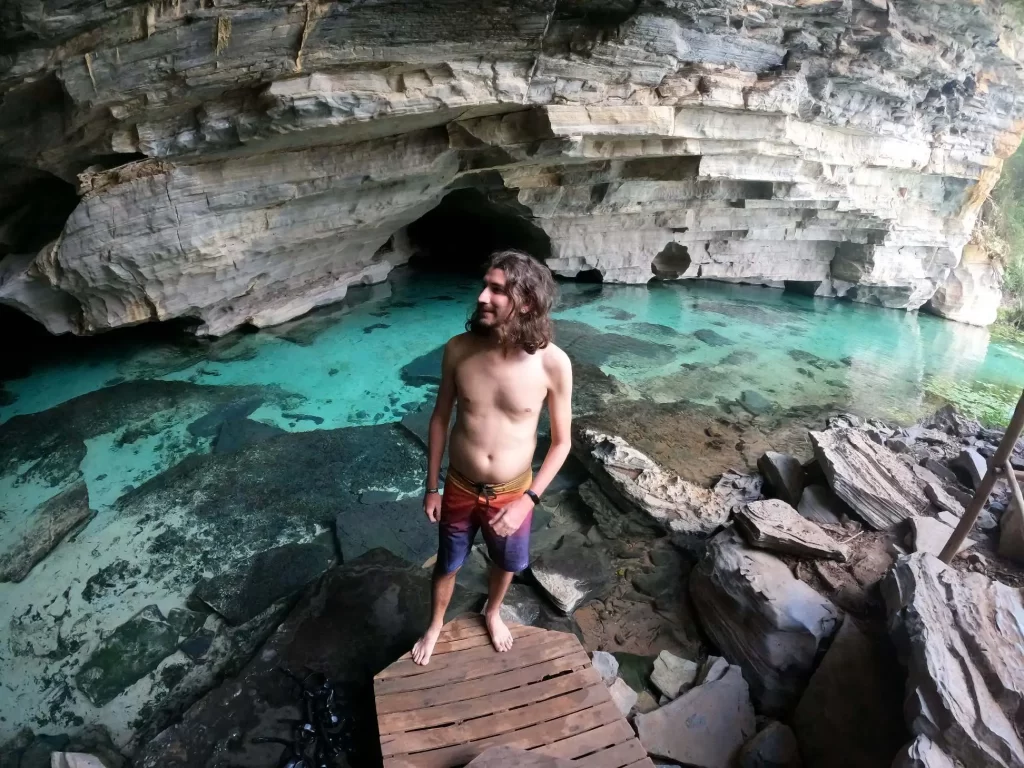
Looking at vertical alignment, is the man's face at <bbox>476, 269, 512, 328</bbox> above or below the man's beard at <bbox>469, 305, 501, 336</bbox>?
above

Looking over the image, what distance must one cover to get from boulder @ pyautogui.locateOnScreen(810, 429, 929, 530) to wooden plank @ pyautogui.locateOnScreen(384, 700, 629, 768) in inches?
95.2

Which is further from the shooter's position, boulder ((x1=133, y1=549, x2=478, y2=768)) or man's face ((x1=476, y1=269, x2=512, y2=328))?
boulder ((x1=133, y1=549, x2=478, y2=768))

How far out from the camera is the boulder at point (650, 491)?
414 centimetres

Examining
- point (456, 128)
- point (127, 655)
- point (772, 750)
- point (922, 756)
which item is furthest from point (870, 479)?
point (456, 128)

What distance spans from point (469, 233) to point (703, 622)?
1159 cm

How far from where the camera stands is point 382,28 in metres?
4.70

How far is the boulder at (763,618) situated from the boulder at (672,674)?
0.78 ft

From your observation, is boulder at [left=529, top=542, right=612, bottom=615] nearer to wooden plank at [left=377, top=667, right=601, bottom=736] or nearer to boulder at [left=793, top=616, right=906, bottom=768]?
wooden plank at [left=377, top=667, right=601, bottom=736]

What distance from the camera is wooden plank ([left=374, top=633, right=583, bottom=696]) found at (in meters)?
2.46

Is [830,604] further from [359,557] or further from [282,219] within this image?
[282,219]

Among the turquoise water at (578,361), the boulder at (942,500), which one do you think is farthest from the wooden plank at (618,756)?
the turquoise water at (578,361)

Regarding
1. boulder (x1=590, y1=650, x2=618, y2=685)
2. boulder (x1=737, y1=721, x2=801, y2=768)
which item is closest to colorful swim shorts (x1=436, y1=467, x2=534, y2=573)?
boulder (x1=590, y1=650, x2=618, y2=685)

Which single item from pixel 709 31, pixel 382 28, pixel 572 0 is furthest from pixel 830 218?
pixel 382 28

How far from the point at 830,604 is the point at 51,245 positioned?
22.5ft
